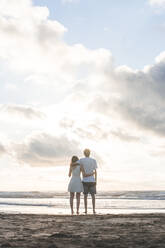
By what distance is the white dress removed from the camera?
36.9 ft

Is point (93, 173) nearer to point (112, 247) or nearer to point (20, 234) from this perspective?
point (20, 234)

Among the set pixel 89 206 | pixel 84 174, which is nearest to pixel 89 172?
pixel 84 174

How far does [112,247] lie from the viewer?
4492 mm

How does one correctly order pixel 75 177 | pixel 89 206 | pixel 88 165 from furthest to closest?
pixel 89 206
pixel 75 177
pixel 88 165

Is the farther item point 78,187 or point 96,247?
point 78,187

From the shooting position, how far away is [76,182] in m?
11.3

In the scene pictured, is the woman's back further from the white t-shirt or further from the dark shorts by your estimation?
the dark shorts

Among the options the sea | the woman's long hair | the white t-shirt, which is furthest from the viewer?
the sea

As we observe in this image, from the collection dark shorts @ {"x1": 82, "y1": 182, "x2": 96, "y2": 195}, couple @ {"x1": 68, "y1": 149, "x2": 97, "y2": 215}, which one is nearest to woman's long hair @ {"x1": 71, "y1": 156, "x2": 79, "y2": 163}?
couple @ {"x1": 68, "y1": 149, "x2": 97, "y2": 215}

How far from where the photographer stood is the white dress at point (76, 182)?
36.9 ft

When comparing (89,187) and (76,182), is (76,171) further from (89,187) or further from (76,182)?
(89,187)

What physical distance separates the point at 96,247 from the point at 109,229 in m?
1.88

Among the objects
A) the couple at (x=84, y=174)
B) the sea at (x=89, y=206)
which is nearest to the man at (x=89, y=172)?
the couple at (x=84, y=174)

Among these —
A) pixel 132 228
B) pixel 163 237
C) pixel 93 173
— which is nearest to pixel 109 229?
pixel 132 228
